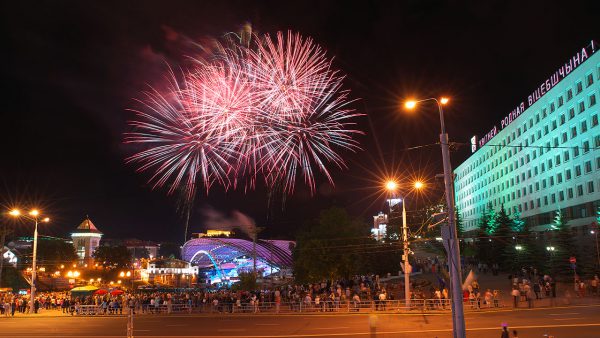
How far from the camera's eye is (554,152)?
71250mm

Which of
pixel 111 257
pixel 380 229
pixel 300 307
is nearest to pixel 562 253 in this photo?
pixel 300 307

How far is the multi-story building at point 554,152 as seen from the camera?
59.9 metres

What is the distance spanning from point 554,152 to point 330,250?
39554 mm

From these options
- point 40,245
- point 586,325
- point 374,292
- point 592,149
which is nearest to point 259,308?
point 374,292

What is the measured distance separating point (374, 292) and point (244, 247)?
405 feet

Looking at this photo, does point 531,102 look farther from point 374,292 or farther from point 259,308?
point 259,308

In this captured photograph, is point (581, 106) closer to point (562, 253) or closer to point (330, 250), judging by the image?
point (562, 253)

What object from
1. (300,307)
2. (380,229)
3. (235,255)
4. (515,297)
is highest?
(380,229)

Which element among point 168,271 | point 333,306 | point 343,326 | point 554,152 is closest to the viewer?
point 343,326

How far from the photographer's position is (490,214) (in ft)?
285

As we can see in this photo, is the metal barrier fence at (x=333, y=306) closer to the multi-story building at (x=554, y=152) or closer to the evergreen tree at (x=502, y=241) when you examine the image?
the multi-story building at (x=554, y=152)

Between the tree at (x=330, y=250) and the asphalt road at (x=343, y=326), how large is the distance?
842 inches

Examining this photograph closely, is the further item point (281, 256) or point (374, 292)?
point (281, 256)

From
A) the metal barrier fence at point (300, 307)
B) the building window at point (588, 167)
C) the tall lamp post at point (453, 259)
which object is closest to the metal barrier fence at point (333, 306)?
the metal barrier fence at point (300, 307)
